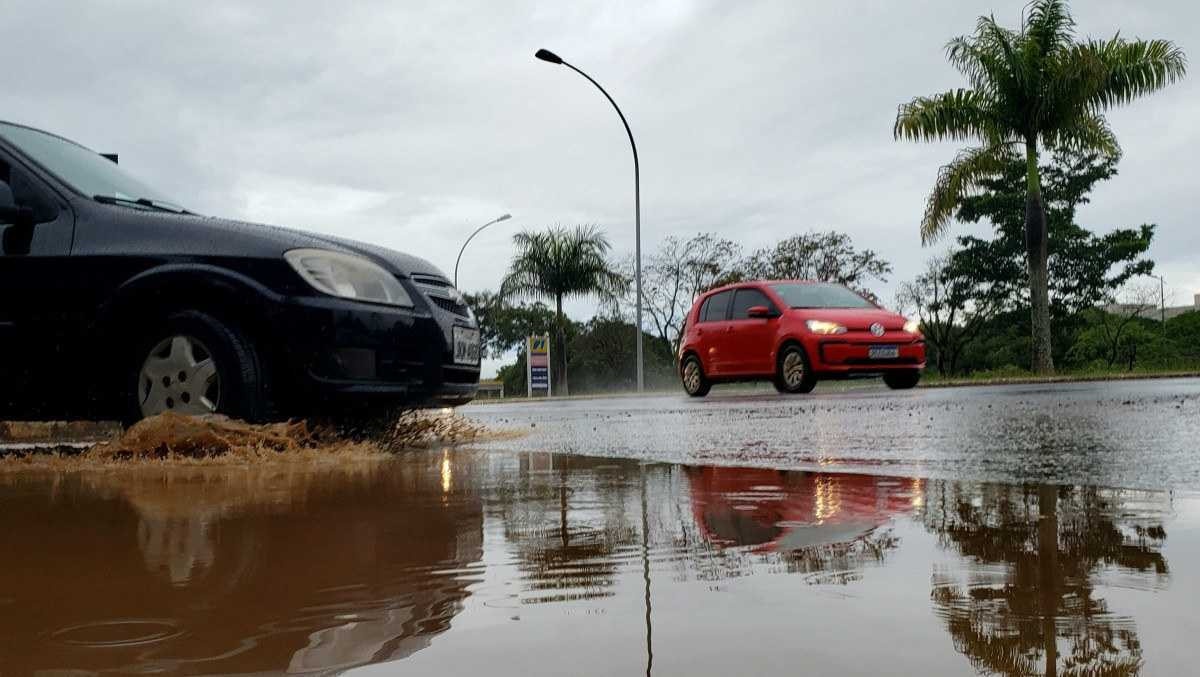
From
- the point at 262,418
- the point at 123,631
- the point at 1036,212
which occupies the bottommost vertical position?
the point at 123,631

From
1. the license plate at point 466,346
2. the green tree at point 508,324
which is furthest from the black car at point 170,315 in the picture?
the green tree at point 508,324

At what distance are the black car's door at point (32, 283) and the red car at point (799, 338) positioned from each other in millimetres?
9537

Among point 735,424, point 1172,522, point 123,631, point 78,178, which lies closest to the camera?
point 123,631

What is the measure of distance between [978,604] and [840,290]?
43.8ft

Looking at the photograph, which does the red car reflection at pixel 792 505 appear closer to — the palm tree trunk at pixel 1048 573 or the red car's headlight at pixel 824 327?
the palm tree trunk at pixel 1048 573

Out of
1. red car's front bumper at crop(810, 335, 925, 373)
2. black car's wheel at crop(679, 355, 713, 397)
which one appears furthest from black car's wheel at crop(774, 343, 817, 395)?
black car's wheel at crop(679, 355, 713, 397)

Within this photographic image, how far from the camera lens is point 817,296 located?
569 inches

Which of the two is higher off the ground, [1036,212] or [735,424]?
[1036,212]

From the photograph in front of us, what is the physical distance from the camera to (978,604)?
1738 mm

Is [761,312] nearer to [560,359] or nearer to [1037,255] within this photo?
[1037,255]

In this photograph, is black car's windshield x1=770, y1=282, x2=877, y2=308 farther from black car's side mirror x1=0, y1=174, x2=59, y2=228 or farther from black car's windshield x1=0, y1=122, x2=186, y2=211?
black car's side mirror x1=0, y1=174, x2=59, y2=228

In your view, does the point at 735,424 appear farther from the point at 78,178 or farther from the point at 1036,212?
the point at 1036,212

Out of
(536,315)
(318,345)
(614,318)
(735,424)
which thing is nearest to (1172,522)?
(318,345)

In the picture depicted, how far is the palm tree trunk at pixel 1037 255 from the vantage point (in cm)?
2606
